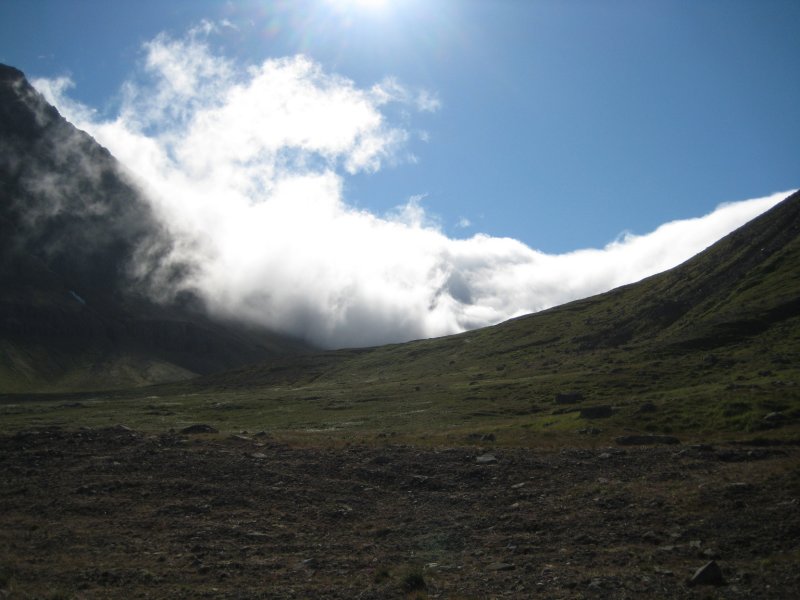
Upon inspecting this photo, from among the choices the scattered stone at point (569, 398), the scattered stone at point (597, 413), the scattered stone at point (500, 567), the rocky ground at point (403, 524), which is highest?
the scattered stone at point (569, 398)

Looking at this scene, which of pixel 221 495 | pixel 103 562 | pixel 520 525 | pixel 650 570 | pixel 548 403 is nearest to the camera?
pixel 650 570

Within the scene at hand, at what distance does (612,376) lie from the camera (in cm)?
7600

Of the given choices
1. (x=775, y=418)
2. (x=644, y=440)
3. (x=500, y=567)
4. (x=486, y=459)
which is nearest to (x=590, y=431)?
(x=644, y=440)

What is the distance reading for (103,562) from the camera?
17.5 metres

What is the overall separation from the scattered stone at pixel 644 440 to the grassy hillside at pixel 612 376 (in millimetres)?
2734

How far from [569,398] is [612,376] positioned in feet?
37.4

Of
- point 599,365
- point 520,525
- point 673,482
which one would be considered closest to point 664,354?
point 599,365

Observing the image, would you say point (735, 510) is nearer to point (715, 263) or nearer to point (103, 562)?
point (103, 562)

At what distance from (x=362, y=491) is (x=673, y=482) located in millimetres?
12552

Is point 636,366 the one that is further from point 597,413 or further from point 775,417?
point 775,417

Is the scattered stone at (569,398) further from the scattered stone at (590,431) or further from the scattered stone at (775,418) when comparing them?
the scattered stone at (775,418)

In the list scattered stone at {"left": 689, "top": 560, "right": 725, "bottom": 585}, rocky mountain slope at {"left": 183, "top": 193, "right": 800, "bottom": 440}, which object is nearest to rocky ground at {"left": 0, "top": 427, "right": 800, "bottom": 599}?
scattered stone at {"left": 689, "top": 560, "right": 725, "bottom": 585}

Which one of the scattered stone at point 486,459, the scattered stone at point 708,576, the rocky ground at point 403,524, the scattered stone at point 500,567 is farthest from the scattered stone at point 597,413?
the scattered stone at point 708,576

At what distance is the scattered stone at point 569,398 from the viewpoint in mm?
67150
